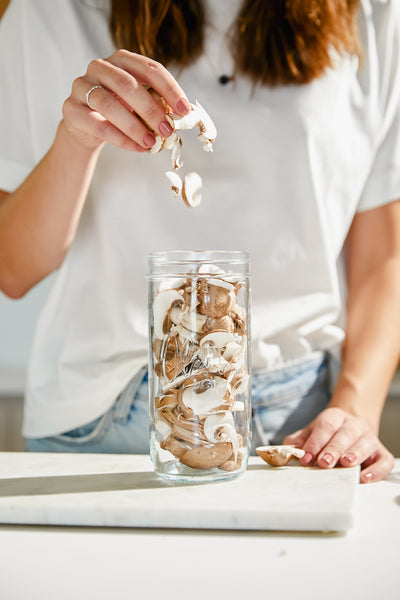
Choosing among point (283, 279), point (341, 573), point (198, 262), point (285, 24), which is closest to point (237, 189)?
point (283, 279)

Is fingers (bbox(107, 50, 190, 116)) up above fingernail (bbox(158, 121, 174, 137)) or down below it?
above

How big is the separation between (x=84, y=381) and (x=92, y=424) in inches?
2.2

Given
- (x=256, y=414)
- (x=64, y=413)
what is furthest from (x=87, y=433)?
(x=256, y=414)

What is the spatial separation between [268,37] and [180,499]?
0.65m

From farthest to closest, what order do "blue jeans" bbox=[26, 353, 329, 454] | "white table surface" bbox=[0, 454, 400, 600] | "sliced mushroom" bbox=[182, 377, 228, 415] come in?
"blue jeans" bbox=[26, 353, 329, 454]
"sliced mushroom" bbox=[182, 377, 228, 415]
"white table surface" bbox=[0, 454, 400, 600]

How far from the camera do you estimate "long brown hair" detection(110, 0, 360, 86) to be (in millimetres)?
911

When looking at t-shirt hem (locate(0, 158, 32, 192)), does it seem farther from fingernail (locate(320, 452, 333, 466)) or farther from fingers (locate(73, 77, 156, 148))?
fingernail (locate(320, 452, 333, 466))

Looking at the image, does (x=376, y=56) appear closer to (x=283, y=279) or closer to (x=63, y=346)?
(x=283, y=279)

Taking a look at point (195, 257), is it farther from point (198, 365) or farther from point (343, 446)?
point (343, 446)

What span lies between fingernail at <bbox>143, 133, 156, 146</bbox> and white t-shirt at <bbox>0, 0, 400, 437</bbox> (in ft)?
0.96

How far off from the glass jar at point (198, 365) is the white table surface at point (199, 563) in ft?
0.27

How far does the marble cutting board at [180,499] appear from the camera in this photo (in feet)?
1.68

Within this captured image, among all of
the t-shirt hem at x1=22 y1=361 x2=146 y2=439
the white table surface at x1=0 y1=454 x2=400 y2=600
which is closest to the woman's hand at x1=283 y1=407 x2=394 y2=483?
the white table surface at x1=0 y1=454 x2=400 y2=600

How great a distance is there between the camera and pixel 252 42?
935mm
